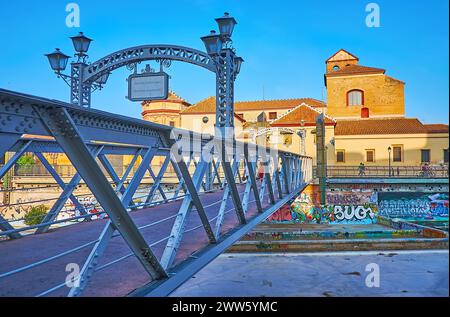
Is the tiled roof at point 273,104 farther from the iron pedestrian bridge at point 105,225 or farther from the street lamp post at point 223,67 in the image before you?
the iron pedestrian bridge at point 105,225

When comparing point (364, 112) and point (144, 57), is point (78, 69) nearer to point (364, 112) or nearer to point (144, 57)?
point (144, 57)

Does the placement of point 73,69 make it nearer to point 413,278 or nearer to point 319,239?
point 413,278

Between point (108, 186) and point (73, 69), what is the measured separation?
839 centimetres

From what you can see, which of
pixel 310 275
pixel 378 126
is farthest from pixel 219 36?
pixel 378 126

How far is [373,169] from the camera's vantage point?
23.5 meters

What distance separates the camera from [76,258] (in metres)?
3.34

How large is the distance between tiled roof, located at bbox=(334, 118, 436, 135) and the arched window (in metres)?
2.41

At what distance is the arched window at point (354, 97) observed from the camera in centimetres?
3164

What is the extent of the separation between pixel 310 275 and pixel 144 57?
948 centimetres

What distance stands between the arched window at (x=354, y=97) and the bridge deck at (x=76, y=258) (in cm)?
2858

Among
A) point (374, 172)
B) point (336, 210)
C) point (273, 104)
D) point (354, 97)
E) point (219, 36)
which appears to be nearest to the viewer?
point (219, 36)

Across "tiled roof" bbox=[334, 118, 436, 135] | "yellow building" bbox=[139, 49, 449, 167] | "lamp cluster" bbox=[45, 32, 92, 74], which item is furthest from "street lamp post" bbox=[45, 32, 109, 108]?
"tiled roof" bbox=[334, 118, 436, 135]

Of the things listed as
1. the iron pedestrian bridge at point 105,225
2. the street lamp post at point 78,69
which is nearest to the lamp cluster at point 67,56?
the street lamp post at point 78,69
